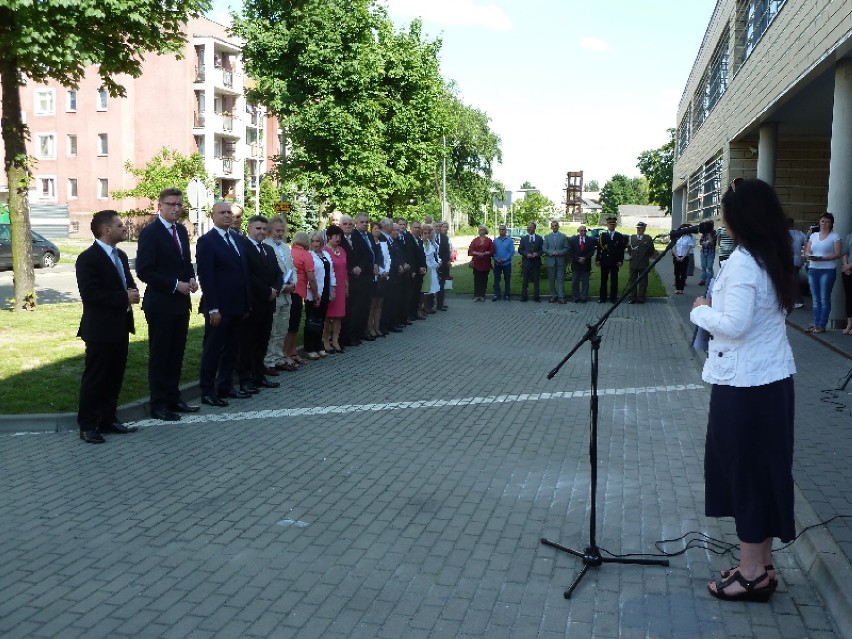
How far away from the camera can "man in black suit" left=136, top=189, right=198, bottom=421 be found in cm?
874

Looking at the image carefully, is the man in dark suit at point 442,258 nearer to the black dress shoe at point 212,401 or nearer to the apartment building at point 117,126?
the black dress shoe at point 212,401

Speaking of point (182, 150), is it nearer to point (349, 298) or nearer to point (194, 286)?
point (349, 298)

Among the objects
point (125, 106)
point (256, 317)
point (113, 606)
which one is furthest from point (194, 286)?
point (125, 106)

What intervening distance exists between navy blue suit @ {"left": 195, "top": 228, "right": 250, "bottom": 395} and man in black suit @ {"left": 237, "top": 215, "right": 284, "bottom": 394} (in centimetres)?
33

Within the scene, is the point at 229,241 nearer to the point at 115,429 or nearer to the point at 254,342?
the point at 254,342

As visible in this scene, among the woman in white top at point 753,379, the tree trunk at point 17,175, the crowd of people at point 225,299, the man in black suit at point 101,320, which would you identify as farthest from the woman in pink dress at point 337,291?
the woman in white top at point 753,379

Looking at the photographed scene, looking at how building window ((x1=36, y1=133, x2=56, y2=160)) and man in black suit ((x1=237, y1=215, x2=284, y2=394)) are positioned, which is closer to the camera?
man in black suit ((x1=237, y1=215, x2=284, y2=394))

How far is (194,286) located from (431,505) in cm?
399

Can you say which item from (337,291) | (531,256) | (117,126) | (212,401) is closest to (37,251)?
(531,256)

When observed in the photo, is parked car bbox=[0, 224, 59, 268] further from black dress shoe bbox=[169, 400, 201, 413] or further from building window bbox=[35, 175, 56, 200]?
building window bbox=[35, 175, 56, 200]

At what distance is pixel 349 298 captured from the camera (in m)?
14.6

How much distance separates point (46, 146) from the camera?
64.6 m

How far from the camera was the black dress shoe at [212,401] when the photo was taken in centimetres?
962

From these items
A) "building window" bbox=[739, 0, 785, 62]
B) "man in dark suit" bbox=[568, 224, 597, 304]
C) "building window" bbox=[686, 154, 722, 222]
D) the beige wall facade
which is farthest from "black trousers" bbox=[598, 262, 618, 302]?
"building window" bbox=[739, 0, 785, 62]
